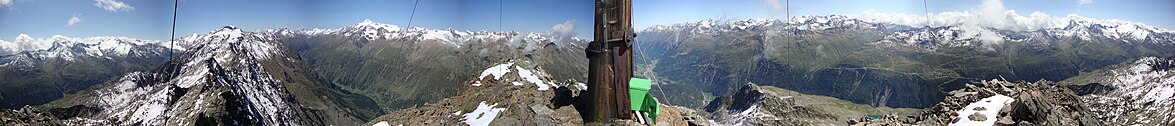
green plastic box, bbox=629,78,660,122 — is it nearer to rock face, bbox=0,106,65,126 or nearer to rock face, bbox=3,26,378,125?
rock face, bbox=0,106,65,126

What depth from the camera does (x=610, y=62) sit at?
1202cm

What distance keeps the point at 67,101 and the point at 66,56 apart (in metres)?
32.0

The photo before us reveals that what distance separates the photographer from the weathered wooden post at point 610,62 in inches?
459

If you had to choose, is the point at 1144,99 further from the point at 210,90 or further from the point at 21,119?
the point at 210,90

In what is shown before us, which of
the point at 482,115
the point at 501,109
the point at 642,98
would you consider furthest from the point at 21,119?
the point at 642,98

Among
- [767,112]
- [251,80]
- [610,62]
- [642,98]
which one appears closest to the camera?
[610,62]

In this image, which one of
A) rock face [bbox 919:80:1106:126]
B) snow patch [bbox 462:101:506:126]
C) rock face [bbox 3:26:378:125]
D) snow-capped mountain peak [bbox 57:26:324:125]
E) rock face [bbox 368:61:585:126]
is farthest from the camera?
snow-capped mountain peak [bbox 57:26:324:125]

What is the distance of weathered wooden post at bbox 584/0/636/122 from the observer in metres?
11.6

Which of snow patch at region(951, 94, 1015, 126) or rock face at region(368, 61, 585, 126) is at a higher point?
rock face at region(368, 61, 585, 126)

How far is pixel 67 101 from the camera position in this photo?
10081 centimetres

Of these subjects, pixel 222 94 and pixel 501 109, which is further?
pixel 222 94

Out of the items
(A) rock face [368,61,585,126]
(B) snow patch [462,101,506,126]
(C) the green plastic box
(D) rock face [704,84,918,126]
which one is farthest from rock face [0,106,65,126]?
(D) rock face [704,84,918,126]

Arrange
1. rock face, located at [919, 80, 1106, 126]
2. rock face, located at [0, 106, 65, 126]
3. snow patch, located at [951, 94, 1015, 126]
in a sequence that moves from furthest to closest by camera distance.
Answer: rock face, located at [0, 106, 65, 126]
rock face, located at [919, 80, 1106, 126]
snow patch, located at [951, 94, 1015, 126]

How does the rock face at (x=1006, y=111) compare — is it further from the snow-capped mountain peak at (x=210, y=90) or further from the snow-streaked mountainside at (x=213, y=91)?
the snow-streaked mountainside at (x=213, y=91)
